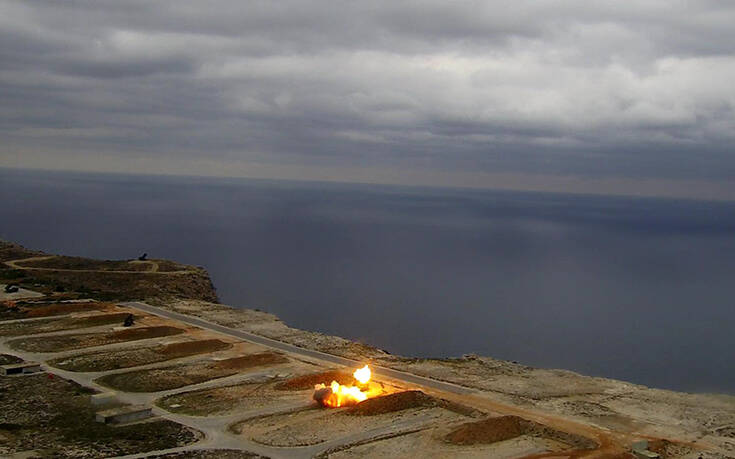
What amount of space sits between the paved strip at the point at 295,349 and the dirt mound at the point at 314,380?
379cm

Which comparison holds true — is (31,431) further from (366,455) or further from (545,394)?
(545,394)

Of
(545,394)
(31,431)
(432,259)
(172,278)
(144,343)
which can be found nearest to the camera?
(31,431)

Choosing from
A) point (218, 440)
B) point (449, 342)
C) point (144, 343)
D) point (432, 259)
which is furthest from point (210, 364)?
point (432, 259)

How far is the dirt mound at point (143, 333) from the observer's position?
6989 centimetres

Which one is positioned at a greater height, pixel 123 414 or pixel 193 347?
pixel 193 347

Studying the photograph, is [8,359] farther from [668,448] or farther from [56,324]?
[668,448]

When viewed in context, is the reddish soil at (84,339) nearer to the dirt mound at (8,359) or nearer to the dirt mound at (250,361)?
the dirt mound at (8,359)

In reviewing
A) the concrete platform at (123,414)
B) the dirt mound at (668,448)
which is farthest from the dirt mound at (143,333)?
the dirt mound at (668,448)

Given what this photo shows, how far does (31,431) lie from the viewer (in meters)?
42.7

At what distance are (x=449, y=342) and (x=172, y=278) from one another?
45298 mm

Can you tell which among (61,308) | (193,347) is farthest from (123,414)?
(61,308)

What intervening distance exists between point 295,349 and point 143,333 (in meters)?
16.0

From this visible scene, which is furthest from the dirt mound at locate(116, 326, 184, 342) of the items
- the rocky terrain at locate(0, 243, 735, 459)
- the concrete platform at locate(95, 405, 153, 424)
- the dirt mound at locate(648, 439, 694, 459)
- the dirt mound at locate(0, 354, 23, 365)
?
the dirt mound at locate(648, 439, 694, 459)

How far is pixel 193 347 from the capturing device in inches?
2618
